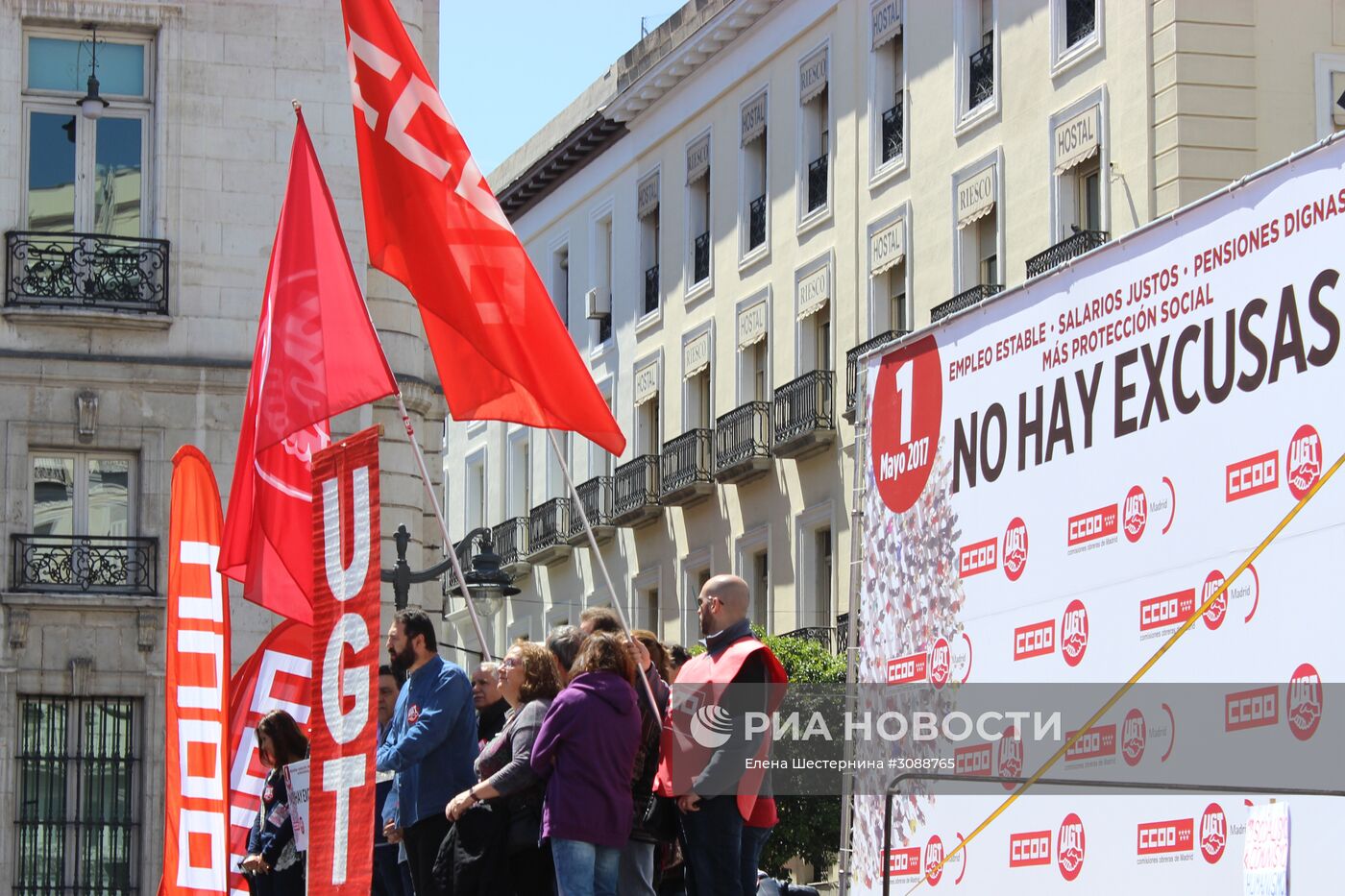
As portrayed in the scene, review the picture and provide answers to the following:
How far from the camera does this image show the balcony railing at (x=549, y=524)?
158ft

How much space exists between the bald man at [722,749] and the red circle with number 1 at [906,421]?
0.80m

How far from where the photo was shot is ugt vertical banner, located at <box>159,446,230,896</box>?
15648 millimetres

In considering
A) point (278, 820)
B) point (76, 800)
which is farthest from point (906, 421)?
point (76, 800)

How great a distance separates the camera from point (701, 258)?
45.0 meters

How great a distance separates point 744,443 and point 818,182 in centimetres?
422

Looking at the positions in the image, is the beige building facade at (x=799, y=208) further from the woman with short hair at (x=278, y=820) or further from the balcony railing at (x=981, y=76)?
the woman with short hair at (x=278, y=820)

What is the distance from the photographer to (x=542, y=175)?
5166 cm

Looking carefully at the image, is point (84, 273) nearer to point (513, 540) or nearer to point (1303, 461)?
point (1303, 461)

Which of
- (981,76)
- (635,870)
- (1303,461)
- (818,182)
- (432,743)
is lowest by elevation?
(635,870)

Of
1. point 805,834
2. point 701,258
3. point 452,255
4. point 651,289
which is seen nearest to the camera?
point 452,255

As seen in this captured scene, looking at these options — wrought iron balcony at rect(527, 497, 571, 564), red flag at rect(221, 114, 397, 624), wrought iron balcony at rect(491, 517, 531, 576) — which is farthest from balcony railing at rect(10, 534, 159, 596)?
wrought iron balcony at rect(491, 517, 531, 576)

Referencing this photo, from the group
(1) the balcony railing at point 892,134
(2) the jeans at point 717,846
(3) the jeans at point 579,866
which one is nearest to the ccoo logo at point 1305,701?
(2) the jeans at point 717,846

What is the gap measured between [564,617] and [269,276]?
3367 cm

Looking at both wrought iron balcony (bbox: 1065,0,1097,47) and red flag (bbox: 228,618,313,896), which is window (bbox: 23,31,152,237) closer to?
red flag (bbox: 228,618,313,896)
